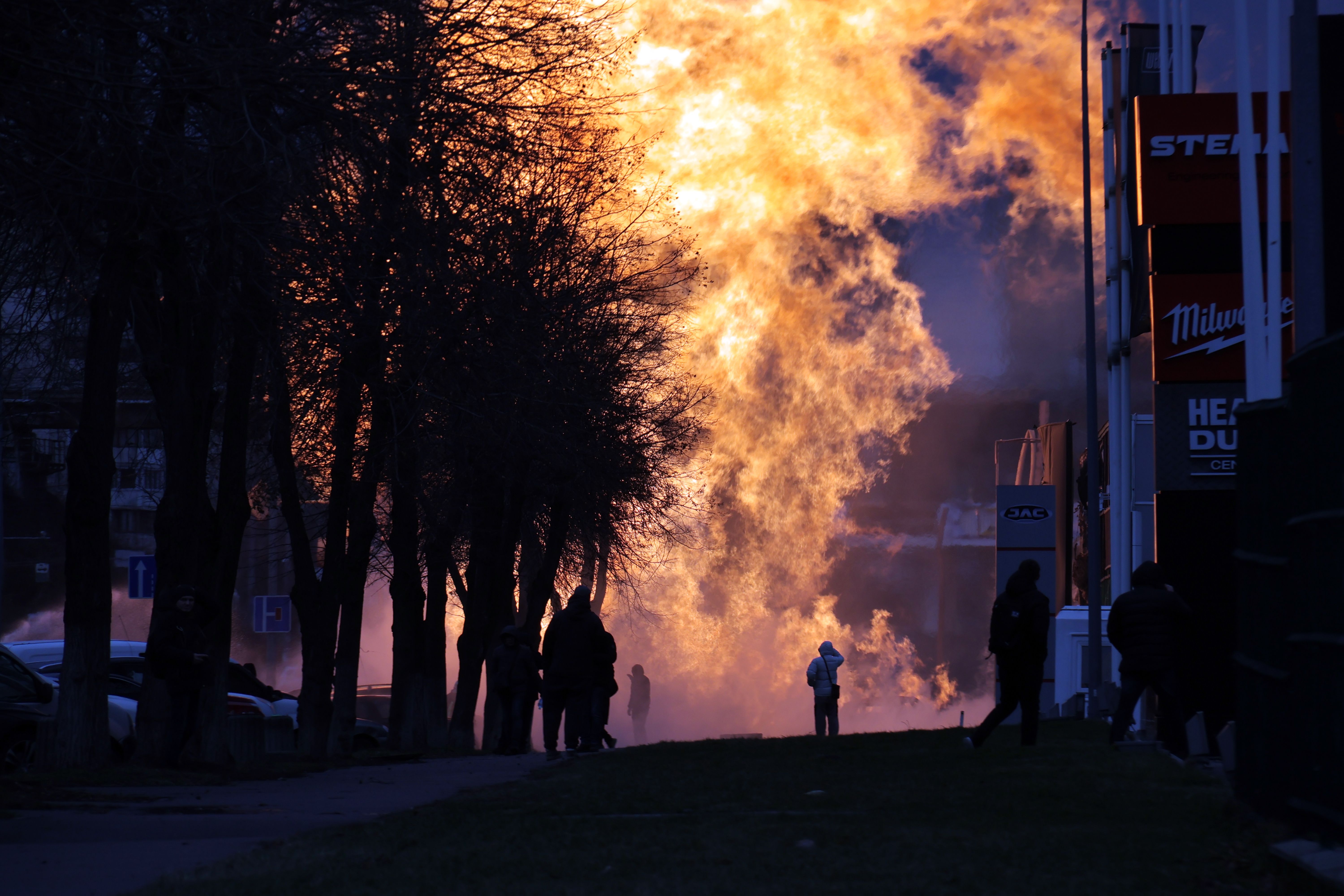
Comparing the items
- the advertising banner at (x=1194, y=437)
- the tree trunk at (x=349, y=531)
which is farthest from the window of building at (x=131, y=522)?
the advertising banner at (x=1194, y=437)

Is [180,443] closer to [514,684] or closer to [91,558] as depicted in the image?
[91,558]

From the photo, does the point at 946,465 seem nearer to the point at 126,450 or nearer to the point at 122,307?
the point at 126,450

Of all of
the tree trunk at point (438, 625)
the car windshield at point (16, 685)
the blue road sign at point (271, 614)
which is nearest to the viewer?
the car windshield at point (16, 685)

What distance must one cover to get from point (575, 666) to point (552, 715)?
1286mm

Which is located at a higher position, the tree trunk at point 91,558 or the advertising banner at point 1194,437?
the advertising banner at point 1194,437

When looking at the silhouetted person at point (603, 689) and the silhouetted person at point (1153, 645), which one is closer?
the silhouetted person at point (1153, 645)

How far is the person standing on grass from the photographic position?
53.9ft

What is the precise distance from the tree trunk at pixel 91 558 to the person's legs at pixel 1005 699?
8.34 m

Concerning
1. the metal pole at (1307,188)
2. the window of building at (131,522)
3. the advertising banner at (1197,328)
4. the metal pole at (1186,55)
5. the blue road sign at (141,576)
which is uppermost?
the metal pole at (1186,55)

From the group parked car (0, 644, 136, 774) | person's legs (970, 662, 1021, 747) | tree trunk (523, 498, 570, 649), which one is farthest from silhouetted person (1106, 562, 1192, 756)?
tree trunk (523, 498, 570, 649)

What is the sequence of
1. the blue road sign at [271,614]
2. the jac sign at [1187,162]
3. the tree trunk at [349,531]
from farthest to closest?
the blue road sign at [271,614], the jac sign at [1187,162], the tree trunk at [349,531]

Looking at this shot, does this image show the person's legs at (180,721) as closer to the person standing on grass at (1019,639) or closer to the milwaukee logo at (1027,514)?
the person standing on grass at (1019,639)

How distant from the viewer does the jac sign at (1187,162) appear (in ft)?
77.3

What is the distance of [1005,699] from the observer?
1673 cm
